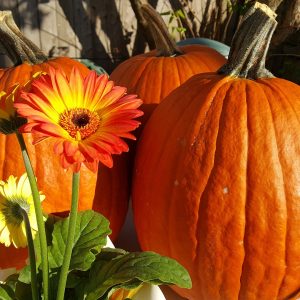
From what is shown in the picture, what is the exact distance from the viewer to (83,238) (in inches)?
28.3

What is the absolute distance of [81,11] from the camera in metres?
3.37

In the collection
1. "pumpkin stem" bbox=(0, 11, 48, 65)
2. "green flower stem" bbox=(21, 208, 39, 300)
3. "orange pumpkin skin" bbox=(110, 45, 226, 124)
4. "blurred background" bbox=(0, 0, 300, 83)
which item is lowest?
"blurred background" bbox=(0, 0, 300, 83)

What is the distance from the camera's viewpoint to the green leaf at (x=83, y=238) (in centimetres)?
69

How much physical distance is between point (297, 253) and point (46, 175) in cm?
45

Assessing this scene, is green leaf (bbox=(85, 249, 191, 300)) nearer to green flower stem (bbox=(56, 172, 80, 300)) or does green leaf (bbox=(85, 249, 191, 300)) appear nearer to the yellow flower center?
green flower stem (bbox=(56, 172, 80, 300))

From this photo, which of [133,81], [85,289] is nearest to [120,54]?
[133,81]

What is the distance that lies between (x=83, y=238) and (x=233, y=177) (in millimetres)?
253

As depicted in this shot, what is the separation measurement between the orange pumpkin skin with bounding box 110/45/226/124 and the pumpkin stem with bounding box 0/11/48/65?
9.1 inches

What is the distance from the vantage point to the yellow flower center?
0.50 meters

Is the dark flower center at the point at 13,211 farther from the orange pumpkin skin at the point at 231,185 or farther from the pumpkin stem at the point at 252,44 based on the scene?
the pumpkin stem at the point at 252,44

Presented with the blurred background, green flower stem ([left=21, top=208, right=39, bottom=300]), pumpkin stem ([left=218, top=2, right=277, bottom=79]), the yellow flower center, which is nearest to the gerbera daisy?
the yellow flower center

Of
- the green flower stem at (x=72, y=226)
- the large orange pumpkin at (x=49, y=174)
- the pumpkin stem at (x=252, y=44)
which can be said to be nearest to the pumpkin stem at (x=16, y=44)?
the large orange pumpkin at (x=49, y=174)

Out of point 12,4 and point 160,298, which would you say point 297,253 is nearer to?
point 160,298

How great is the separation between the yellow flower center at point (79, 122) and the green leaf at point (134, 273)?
0.69 feet
